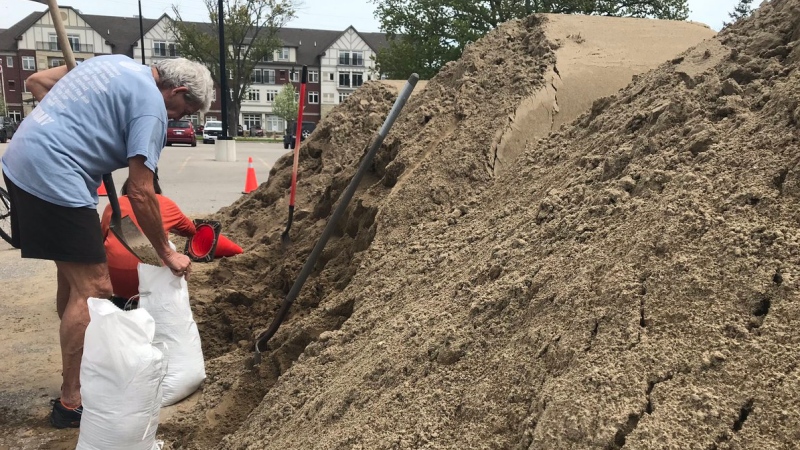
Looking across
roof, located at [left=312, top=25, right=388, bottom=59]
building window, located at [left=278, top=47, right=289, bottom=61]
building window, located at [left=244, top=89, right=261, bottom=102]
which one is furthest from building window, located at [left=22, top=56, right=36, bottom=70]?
roof, located at [left=312, top=25, right=388, bottom=59]

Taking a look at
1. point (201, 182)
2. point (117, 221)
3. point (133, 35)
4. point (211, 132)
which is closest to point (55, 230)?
point (117, 221)

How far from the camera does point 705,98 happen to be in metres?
2.28

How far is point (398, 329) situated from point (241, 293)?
1995 mm

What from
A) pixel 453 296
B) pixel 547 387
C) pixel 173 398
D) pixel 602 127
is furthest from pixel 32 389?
pixel 602 127

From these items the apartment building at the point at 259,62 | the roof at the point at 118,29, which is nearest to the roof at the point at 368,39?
the apartment building at the point at 259,62

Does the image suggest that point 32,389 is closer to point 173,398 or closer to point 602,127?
point 173,398

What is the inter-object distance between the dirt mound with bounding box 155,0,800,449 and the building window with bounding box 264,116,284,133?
64115 millimetres

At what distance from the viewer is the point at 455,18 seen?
22.2 metres

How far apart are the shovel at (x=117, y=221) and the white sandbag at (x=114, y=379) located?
87 centimetres

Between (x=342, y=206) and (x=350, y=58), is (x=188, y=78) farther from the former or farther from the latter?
(x=350, y=58)

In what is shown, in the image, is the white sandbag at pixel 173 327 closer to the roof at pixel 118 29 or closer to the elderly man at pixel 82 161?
the elderly man at pixel 82 161

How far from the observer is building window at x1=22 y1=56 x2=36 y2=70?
54.1m

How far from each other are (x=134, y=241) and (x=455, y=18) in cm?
2073

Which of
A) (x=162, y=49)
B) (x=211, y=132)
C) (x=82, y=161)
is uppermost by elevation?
(x=162, y=49)
